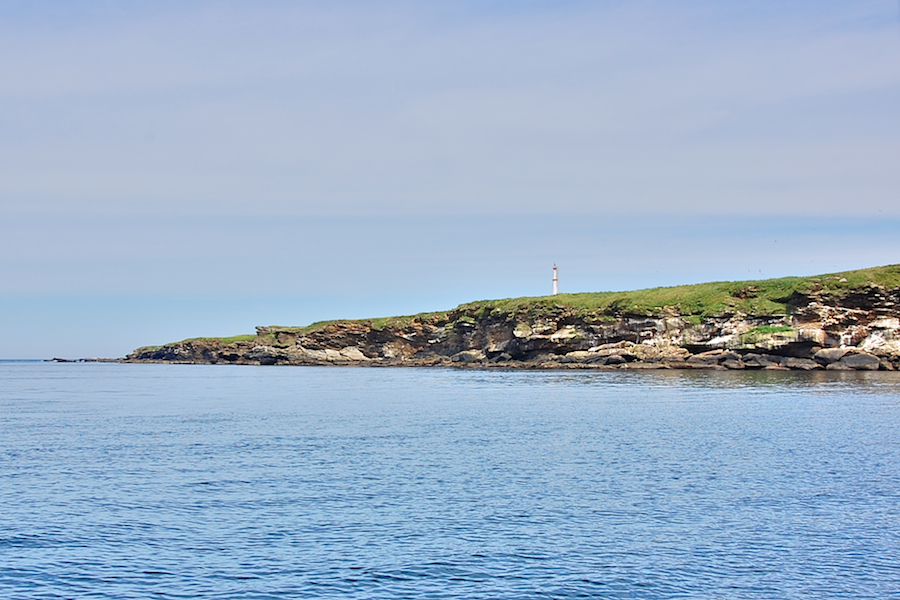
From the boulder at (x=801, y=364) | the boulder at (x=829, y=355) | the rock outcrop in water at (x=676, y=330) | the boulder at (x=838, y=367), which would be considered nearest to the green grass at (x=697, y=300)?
the rock outcrop in water at (x=676, y=330)

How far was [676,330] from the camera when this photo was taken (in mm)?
109062

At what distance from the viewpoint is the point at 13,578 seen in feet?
51.5

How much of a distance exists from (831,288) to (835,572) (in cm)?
9411

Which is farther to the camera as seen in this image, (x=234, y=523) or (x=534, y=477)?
(x=534, y=477)

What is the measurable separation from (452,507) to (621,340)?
319ft

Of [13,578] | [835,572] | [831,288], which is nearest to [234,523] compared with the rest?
[13,578]

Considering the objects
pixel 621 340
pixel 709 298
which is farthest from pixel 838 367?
pixel 621 340

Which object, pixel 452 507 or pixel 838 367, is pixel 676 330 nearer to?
pixel 838 367

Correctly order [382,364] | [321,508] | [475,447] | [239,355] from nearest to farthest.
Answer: [321,508] < [475,447] < [382,364] < [239,355]

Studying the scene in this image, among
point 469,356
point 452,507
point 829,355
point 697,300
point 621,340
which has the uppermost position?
point 697,300

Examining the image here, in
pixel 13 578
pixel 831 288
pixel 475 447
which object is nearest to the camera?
pixel 13 578

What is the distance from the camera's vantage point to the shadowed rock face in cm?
9662

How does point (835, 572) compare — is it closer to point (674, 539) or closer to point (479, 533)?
point (674, 539)

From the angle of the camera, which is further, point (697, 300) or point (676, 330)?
point (697, 300)
